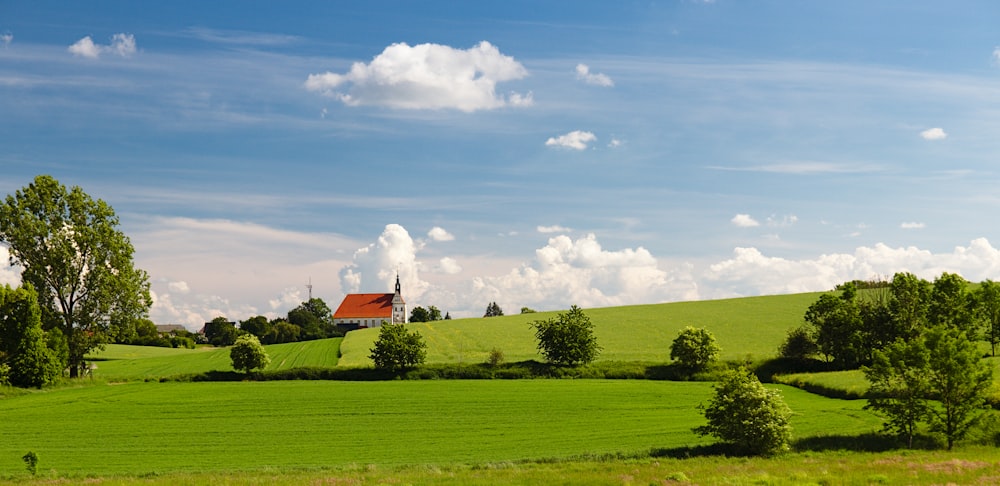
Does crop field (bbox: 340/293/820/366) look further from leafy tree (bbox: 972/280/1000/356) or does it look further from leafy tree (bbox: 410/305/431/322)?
leafy tree (bbox: 410/305/431/322)

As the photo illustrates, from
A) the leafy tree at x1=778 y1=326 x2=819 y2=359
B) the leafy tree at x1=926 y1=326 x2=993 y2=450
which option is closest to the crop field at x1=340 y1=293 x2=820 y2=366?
the leafy tree at x1=778 y1=326 x2=819 y2=359

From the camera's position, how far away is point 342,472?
31.9 meters

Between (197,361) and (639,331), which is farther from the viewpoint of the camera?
(639,331)

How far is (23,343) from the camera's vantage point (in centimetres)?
6209

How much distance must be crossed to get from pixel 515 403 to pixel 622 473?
22.7 metres

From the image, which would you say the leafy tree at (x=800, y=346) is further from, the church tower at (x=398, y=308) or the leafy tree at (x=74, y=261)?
the church tower at (x=398, y=308)

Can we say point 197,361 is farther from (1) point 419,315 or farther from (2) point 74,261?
(1) point 419,315

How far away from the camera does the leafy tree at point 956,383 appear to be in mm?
37875

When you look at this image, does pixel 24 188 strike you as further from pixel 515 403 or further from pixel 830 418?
pixel 830 418

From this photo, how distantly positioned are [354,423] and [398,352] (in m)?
23.5

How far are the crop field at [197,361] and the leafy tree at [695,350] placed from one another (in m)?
37.8

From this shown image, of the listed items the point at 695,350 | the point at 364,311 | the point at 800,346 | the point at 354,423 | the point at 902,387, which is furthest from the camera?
the point at 364,311

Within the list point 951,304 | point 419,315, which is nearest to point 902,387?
point 951,304

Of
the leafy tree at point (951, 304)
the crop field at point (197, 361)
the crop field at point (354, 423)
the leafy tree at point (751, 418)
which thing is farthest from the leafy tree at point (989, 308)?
the crop field at point (197, 361)
